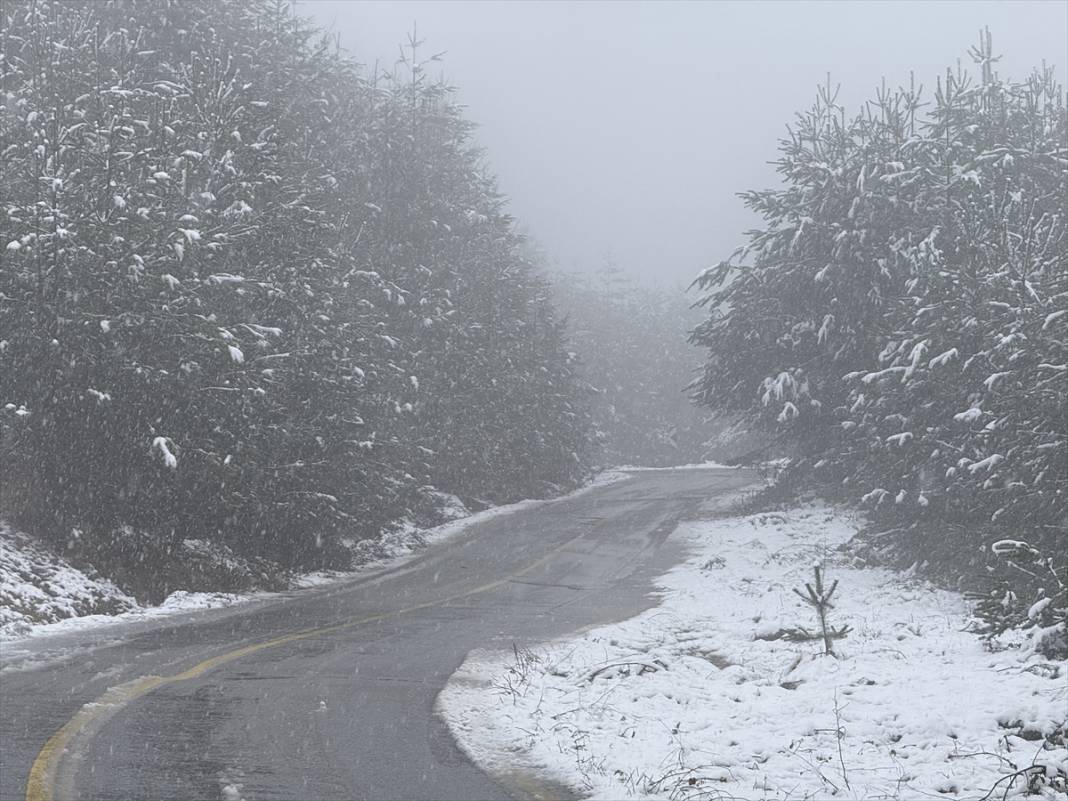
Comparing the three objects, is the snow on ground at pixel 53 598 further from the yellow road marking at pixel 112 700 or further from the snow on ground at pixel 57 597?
the yellow road marking at pixel 112 700

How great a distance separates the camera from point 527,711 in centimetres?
866

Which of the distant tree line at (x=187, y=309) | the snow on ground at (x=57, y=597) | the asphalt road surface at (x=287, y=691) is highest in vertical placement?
the distant tree line at (x=187, y=309)

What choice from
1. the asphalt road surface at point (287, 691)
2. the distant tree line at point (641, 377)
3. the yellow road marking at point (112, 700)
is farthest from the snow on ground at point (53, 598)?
the distant tree line at point (641, 377)

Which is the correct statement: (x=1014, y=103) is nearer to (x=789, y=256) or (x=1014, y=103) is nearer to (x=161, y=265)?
(x=789, y=256)

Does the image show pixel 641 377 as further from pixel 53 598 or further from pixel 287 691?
pixel 287 691

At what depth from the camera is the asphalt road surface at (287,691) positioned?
637 cm

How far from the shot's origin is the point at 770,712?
792 cm

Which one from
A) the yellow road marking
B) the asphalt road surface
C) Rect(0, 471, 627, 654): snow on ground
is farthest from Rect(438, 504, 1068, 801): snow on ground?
Rect(0, 471, 627, 654): snow on ground

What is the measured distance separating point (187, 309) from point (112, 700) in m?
8.46

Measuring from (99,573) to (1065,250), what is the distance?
1715 cm

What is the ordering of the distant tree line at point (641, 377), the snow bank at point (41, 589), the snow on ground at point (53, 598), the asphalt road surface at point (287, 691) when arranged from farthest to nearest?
the distant tree line at point (641, 377), the snow bank at point (41, 589), the snow on ground at point (53, 598), the asphalt road surface at point (287, 691)

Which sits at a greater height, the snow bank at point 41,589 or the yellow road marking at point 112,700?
the snow bank at point 41,589

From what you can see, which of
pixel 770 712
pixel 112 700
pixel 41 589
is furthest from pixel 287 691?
pixel 41 589

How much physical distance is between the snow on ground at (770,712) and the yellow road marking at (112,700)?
2591 millimetres
